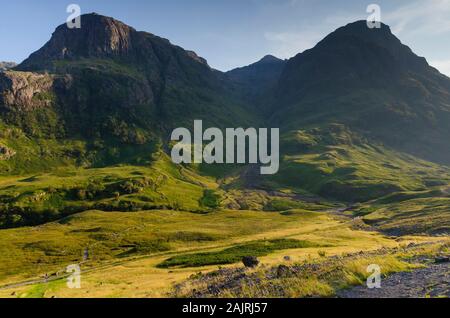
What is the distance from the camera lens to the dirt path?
22.0 meters

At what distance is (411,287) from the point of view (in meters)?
23.7

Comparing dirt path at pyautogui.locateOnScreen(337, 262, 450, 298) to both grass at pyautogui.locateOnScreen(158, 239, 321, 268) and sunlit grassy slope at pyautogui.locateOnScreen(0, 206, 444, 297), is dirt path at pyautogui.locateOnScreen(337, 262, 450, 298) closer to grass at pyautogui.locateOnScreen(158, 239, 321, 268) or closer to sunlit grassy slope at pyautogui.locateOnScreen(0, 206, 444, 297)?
grass at pyautogui.locateOnScreen(158, 239, 321, 268)

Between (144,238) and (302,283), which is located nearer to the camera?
(302,283)

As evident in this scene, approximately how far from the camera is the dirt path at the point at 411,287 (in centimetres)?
2198

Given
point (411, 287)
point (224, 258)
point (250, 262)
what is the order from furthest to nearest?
point (224, 258) → point (250, 262) → point (411, 287)

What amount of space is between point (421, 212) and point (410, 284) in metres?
153

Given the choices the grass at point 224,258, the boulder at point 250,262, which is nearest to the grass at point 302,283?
the boulder at point 250,262

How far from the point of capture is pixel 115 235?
155m

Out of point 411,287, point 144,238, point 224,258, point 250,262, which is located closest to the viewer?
point 411,287

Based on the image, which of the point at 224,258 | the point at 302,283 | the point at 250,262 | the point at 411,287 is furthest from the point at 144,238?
the point at 411,287

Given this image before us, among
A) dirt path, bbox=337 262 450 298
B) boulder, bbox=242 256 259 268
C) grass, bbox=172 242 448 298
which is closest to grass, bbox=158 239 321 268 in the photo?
boulder, bbox=242 256 259 268

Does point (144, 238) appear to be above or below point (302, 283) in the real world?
below

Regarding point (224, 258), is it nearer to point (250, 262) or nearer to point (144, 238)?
point (250, 262)
